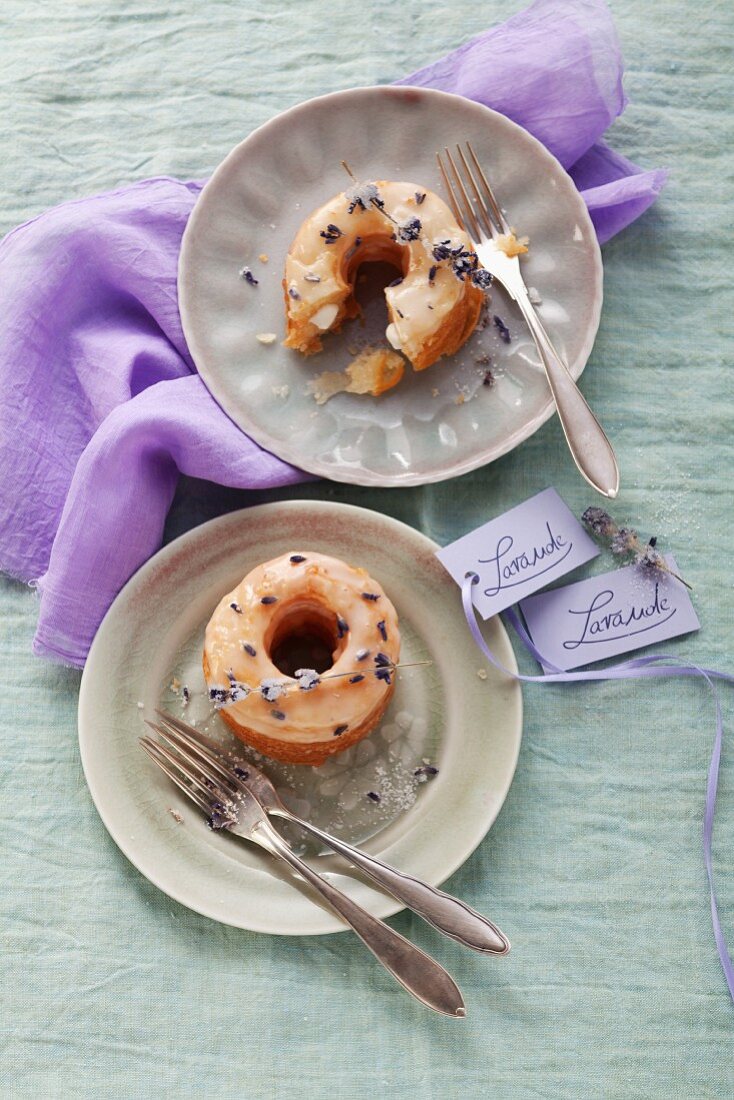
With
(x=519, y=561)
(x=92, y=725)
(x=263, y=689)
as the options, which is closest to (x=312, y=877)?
(x=263, y=689)

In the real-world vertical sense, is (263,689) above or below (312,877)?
above

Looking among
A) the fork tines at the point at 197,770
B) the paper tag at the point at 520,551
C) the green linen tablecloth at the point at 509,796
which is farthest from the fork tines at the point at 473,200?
the fork tines at the point at 197,770

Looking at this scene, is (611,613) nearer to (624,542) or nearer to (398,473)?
(624,542)

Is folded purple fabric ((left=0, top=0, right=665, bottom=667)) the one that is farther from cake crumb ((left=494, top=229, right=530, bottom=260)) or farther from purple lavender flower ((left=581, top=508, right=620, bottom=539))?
purple lavender flower ((left=581, top=508, right=620, bottom=539))

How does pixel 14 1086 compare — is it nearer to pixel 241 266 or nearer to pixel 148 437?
pixel 148 437

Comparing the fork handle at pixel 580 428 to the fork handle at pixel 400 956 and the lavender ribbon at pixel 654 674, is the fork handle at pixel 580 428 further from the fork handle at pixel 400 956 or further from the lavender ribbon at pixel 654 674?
the fork handle at pixel 400 956

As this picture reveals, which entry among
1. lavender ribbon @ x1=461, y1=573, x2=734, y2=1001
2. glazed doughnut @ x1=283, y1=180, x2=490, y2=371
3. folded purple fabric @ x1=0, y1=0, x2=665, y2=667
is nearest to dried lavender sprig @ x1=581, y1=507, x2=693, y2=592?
lavender ribbon @ x1=461, y1=573, x2=734, y2=1001
